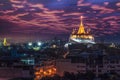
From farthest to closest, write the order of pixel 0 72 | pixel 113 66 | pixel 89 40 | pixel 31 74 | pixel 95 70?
pixel 89 40 < pixel 113 66 < pixel 95 70 < pixel 31 74 < pixel 0 72

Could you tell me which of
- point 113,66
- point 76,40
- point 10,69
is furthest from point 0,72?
point 76,40

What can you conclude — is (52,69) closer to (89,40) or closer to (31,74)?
(31,74)

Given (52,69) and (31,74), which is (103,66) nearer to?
(52,69)

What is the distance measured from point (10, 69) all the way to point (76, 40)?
33.0 metres

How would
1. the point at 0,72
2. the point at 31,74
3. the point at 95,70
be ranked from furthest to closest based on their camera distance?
the point at 95,70, the point at 31,74, the point at 0,72

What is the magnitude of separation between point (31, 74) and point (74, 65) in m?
6.90

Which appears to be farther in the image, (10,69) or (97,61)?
(97,61)

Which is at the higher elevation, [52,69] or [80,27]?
[80,27]

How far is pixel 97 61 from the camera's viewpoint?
22.8 m

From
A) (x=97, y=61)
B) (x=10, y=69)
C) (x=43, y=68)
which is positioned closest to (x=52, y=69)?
(x=43, y=68)

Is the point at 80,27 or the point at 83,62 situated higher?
the point at 80,27

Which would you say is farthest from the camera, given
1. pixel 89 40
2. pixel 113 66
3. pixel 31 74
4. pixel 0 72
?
pixel 89 40

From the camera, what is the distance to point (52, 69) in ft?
77.9

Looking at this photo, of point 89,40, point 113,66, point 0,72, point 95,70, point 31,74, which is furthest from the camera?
point 89,40
